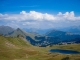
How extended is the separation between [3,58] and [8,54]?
14.5 m

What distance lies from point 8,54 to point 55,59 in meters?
50.6

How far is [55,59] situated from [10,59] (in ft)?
138

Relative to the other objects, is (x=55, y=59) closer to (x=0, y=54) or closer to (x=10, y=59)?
(x=10, y=59)

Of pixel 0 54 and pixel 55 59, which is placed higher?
pixel 0 54

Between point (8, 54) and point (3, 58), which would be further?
point (8, 54)

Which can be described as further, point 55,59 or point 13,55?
point 13,55

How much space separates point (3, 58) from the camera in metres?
154

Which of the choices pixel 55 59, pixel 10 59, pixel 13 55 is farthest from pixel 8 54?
pixel 55 59

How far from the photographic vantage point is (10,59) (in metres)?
149

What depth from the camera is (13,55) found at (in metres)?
170

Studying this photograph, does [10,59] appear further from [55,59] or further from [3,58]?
[55,59]

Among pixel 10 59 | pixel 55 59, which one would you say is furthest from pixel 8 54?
pixel 55 59

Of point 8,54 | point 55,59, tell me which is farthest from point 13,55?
point 55,59

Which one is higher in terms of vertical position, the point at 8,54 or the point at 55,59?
the point at 8,54
